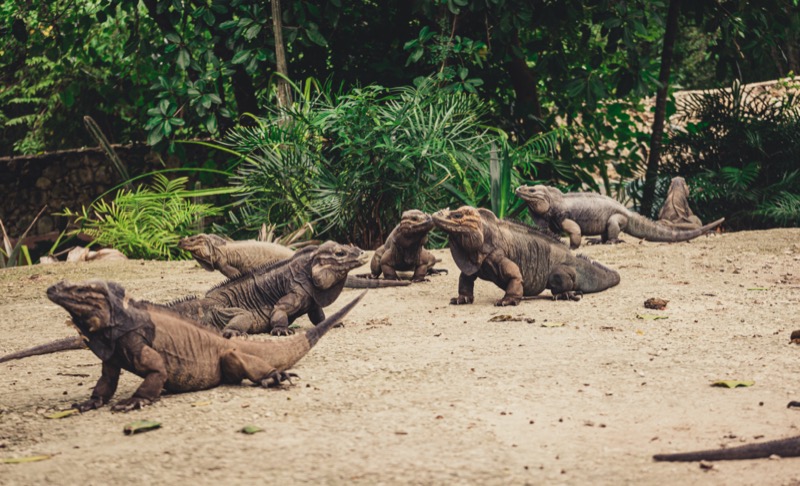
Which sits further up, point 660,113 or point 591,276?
point 660,113

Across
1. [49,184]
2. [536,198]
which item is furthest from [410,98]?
[49,184]

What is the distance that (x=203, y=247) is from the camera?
802cm

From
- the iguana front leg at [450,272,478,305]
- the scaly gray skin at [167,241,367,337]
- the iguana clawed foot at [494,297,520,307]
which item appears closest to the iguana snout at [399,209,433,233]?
the iguana front leg at [450,272,478,305]

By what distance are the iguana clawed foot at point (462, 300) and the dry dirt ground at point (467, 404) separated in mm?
67

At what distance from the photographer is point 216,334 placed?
4750mm

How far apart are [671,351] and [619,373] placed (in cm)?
65

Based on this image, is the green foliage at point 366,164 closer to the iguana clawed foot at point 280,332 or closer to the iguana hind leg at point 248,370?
the iguana clawed foot at point 280,332

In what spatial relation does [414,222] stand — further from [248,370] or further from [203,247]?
[248,370]

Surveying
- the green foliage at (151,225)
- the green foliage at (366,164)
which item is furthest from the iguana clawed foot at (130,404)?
the green foliage at (151,225)

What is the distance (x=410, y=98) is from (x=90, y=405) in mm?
7360

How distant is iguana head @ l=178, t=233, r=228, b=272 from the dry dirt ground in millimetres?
1273

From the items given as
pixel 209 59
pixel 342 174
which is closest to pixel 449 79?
pixel 342 174

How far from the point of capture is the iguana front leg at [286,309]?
6.10 m

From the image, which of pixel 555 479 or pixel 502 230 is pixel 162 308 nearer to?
pixel 555 479
